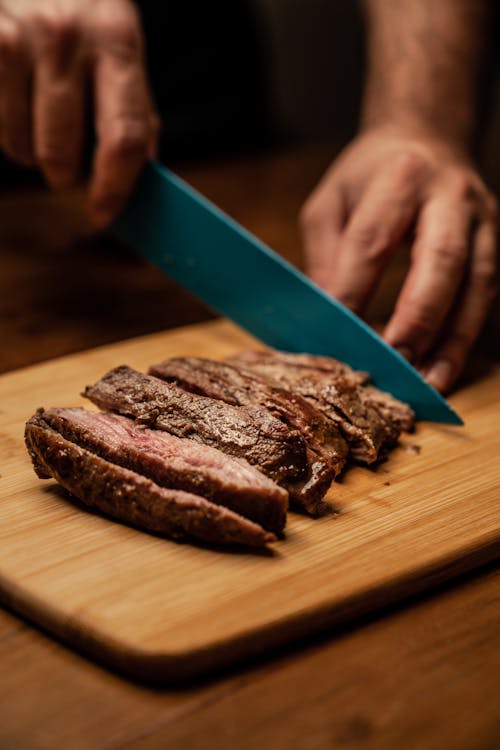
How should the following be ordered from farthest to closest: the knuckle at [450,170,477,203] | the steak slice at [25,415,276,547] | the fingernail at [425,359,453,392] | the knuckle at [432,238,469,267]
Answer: the knuckle at [450,170,477,203] < the knuckle at [432,238,469,267] < the fingernail at [425,359,453,392] < the steak slice at [25,415,276,547]

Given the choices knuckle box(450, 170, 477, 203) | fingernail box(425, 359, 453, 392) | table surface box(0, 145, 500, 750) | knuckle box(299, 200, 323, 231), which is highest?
knuckle box(450, 170, 477, 203)

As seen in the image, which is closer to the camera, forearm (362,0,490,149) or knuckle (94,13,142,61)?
knuckle (94,13,142,61)

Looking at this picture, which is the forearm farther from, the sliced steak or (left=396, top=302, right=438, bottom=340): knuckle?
the sliced steak

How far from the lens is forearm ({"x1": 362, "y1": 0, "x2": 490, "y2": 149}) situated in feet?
14.3

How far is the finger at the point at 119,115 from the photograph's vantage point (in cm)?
390

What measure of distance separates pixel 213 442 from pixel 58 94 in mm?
1887

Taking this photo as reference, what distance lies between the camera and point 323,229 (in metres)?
3.95

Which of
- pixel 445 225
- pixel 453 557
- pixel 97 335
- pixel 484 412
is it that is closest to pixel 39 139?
pixel 97 335

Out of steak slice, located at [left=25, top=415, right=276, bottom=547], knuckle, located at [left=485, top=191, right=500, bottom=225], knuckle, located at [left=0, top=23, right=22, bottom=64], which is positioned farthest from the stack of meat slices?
knuckle, located at [left=0, top=23, right=22, bottom=64]

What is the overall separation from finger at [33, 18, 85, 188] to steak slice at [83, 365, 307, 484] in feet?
4.73

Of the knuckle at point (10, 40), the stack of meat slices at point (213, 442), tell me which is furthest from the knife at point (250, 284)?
the knuckle at point (10, 40)

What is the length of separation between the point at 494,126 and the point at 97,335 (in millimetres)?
3191

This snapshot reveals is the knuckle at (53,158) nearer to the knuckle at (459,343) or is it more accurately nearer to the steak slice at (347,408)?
the steak slice at (347,408)

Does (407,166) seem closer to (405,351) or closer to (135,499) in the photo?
(405,351)
